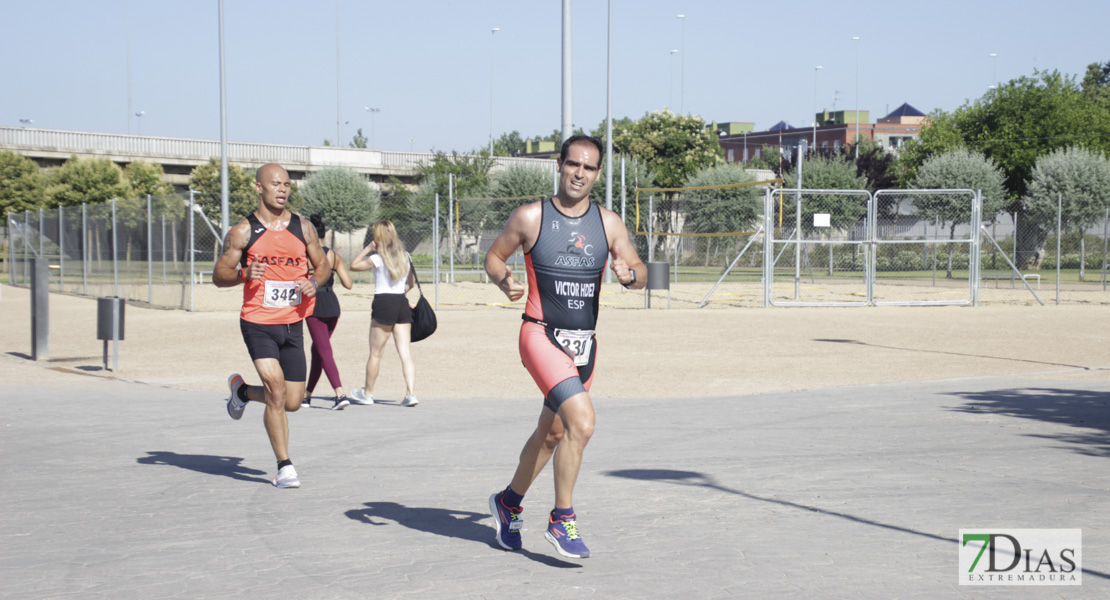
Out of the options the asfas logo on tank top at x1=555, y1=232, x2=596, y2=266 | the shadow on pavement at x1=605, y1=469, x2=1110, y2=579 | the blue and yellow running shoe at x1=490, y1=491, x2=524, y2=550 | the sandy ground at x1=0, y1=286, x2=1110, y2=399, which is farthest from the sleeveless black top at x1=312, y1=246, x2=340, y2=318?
the asfas logo on tank top at x1=555, y1=232, x2=596, y2=266

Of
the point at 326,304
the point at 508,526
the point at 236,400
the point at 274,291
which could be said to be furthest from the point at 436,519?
the point at 326,304

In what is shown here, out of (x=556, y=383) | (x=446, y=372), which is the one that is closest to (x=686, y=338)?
(x=446, y=372)

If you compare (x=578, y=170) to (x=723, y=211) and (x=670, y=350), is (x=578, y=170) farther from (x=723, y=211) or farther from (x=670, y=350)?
(x=723, y=211)

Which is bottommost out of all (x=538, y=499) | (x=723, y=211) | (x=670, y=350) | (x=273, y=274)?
(x=538, y=499)

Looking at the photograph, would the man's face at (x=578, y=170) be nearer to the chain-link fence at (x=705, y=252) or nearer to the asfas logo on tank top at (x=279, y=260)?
the asfas logo on tank top at (x=279, y=260)

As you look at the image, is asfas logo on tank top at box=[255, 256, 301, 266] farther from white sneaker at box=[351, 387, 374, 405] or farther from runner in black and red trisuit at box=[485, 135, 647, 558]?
white sneaker at box=[351, 387, 374, 405]

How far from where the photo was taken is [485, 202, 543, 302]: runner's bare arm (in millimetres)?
4660

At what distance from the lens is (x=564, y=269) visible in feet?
15.3

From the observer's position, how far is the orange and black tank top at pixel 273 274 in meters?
6.16

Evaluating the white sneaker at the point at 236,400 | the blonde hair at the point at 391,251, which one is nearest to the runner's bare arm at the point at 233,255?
the white sneaker at the point at 236,400

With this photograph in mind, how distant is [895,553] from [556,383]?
5.56 feet

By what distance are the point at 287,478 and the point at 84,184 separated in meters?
→ 43.2

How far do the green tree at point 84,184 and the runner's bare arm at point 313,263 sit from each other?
41616 millimetres

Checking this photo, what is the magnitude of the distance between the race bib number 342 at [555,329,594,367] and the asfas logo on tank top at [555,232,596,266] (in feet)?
1.00
